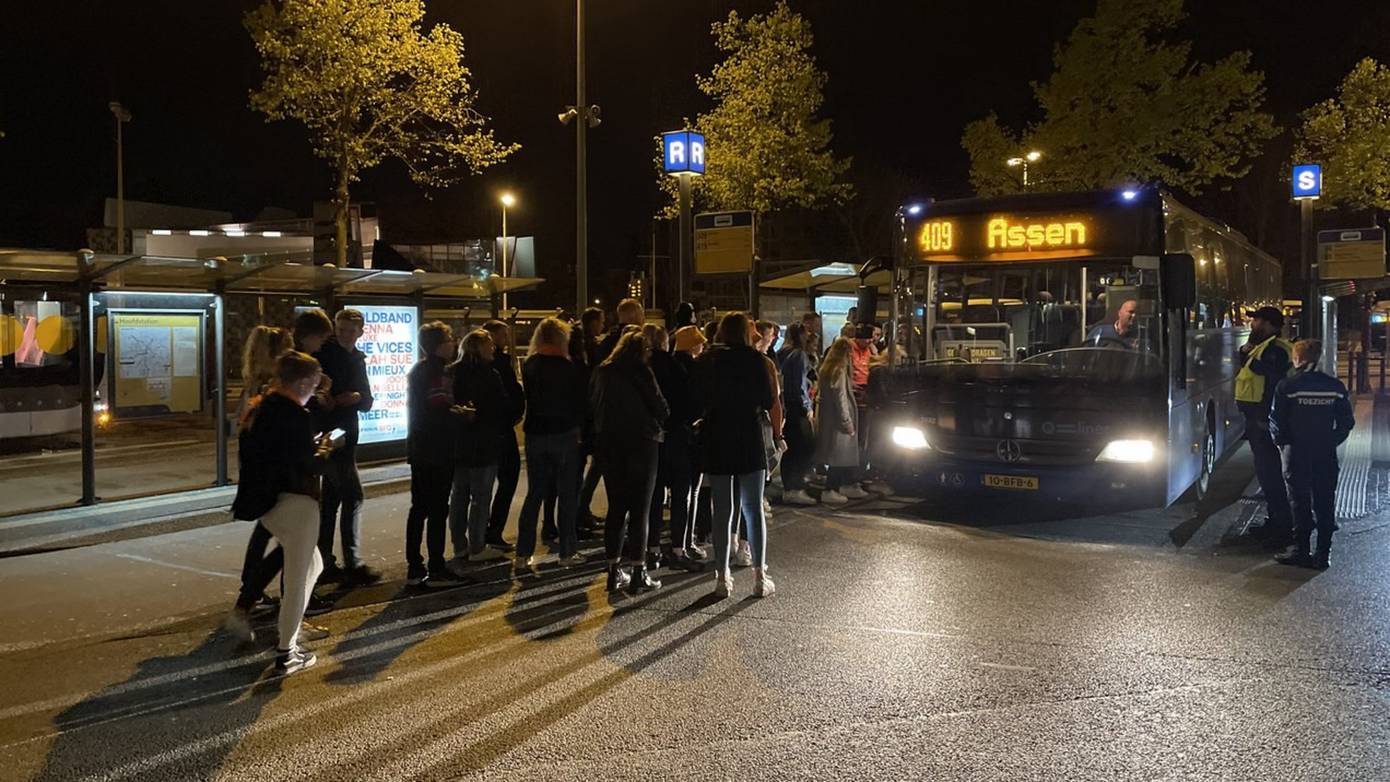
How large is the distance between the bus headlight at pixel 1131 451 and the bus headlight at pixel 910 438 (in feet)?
5.27

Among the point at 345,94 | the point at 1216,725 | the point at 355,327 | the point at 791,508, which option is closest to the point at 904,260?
the point at 791,508

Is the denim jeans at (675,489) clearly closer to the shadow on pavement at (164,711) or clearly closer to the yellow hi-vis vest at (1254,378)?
the shadow on pavement at (164,711)

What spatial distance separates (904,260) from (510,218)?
55.2 m

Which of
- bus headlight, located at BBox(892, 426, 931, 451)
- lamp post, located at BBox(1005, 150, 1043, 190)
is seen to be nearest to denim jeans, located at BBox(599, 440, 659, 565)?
bus headlight, located at BBox(892, 426, 931, 451)

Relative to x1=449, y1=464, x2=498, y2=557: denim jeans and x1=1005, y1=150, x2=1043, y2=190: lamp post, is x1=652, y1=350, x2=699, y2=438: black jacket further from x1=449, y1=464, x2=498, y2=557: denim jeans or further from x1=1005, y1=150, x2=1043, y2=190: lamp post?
x1=1005, y1=150, x2=1043, y2=190: lamp post

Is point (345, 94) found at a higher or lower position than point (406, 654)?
higher

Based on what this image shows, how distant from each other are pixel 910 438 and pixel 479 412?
171 inches

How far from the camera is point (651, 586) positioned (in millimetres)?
7066

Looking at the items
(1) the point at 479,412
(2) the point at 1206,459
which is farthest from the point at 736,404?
(2) the point at 1206,459

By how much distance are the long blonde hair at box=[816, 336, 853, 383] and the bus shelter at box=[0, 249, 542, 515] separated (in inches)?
174

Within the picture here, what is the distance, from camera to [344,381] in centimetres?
684

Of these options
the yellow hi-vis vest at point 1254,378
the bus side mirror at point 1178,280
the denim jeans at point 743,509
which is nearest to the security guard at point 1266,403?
the yellow hi-vis vest at point 1254,378

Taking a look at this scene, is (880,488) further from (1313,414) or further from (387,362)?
(387,362)

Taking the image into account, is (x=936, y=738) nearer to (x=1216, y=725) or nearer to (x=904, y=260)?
(x=1216, y=725)
